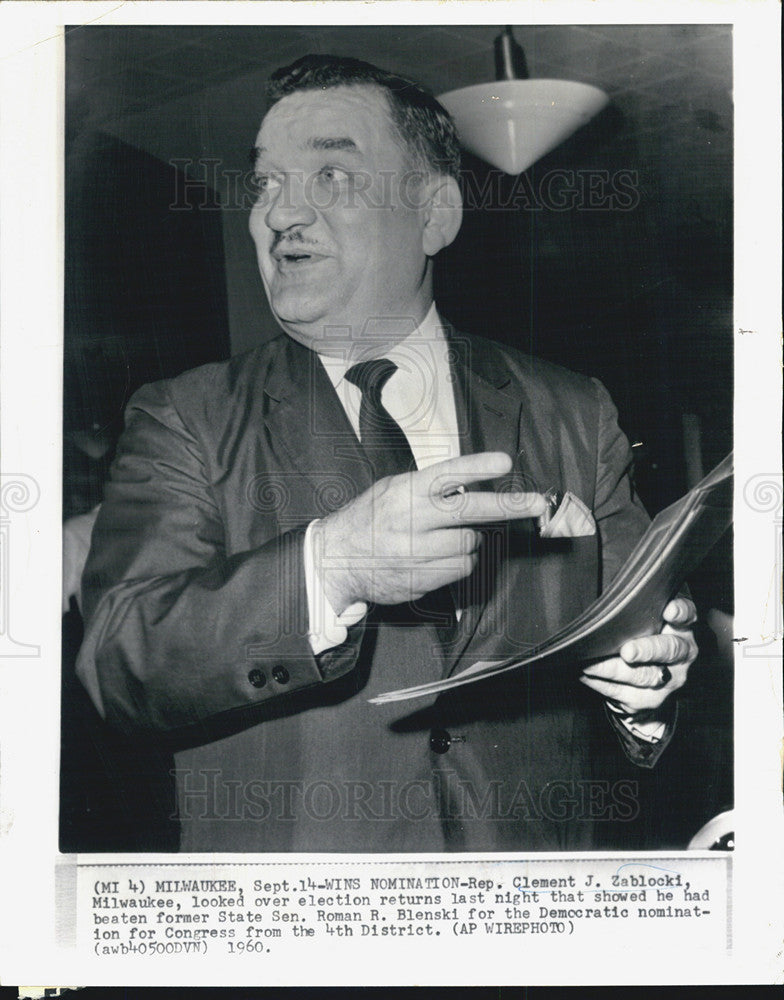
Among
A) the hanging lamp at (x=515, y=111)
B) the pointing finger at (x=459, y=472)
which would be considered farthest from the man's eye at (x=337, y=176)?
the pointing finger at (x=459, y=472)

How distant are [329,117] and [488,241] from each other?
17.5 inches

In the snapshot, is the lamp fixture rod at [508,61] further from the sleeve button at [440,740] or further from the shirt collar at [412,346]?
the sleeve button at [440,740]

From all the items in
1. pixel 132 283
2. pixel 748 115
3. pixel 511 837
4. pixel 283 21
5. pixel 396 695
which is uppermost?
pixel 283 21

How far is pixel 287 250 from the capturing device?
2.36 m

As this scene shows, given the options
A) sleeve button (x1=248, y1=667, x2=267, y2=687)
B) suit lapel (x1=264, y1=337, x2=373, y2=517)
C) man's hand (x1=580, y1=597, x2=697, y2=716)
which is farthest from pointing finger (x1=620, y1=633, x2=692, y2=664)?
sleeve button (x1=248, y1=667, x2=267, y2=687)

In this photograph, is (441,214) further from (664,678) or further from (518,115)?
(664,678)

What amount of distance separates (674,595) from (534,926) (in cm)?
80

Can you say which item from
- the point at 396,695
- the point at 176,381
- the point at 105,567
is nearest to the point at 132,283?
the point at 176,381

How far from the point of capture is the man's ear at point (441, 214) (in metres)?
2.38

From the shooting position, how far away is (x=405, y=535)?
2.30 metres

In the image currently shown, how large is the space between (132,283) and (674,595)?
1.39 meters

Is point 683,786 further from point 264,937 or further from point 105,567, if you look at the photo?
point 105,567

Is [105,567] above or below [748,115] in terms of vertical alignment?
below

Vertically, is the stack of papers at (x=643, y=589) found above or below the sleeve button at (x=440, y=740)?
above
